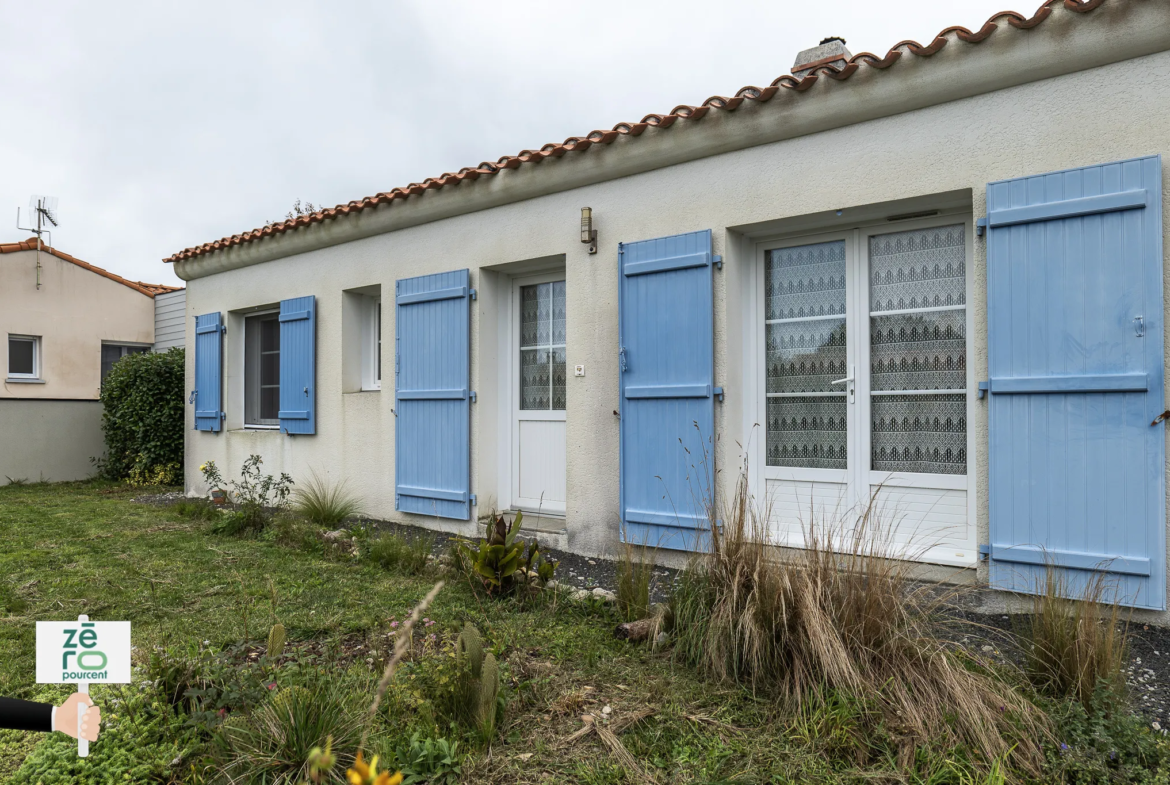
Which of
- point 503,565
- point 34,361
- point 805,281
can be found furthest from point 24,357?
point 805,281

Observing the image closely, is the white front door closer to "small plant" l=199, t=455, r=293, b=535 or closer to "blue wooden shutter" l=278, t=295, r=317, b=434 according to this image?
"small plant" l=199, t=455, r=293, b=535

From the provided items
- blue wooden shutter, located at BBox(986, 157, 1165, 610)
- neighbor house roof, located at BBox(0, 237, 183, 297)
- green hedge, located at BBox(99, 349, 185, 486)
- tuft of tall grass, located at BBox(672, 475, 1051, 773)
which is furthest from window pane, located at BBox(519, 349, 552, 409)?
neighbor house roof, located at BBox(0, 237, 183, 297)

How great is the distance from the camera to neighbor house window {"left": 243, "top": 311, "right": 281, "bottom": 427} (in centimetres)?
891

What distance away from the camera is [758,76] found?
74.3 ft

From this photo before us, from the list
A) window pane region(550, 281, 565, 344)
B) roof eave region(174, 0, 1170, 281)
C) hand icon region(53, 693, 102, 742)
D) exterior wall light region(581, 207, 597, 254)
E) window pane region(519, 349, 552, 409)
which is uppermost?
roof eave region(174, 0, 1170, 281)

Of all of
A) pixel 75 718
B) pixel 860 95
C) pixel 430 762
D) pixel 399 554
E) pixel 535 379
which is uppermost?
pixel 860 95

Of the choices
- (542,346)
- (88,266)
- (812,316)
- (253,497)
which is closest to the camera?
(812,316)

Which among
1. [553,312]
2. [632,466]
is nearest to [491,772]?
[632,466]

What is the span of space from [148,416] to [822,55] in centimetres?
991

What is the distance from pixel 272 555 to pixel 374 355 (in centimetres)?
267

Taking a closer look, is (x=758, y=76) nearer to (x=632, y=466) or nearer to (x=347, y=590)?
(x=632, y=466)

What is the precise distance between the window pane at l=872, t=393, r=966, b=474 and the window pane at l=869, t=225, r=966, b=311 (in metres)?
0.60

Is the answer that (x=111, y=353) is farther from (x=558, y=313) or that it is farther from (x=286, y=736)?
(x=286, y=736)

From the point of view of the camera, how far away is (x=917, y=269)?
463 centimetres
